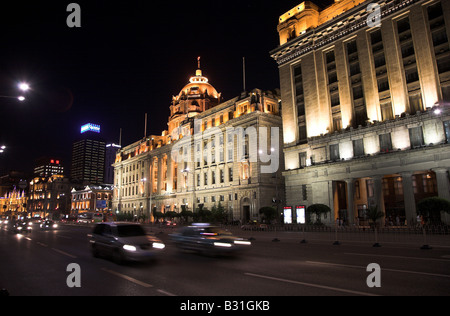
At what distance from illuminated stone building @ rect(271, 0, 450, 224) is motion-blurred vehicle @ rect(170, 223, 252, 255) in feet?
94.6

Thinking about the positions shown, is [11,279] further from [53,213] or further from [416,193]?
[53,213]

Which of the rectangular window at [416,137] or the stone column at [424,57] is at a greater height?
the stone column at [424,57]

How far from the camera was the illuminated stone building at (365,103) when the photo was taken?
35656 mm

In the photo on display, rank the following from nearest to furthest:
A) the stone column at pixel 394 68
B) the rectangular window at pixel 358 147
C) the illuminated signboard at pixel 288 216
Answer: the stone column at pixel 394 68
the illuminated signboard at pixel 288 216
the rectangular window at pixel 358 147

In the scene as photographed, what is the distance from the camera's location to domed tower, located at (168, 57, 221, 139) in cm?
9025

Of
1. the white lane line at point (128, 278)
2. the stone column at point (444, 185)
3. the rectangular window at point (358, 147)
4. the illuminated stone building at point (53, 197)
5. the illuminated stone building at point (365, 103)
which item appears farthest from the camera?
the illuminated stone building at point (53, 197)

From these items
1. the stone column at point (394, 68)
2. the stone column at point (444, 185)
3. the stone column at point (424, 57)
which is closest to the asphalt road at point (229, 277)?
the stone column at point (444, 185)

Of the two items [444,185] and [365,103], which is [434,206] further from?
[365,103]

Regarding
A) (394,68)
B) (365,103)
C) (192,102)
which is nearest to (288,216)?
(365,103)

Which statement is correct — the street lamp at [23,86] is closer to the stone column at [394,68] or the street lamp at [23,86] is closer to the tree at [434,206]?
the tree at [434,206]

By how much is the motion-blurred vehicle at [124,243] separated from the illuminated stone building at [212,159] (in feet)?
100

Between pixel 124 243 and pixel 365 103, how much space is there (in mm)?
39854

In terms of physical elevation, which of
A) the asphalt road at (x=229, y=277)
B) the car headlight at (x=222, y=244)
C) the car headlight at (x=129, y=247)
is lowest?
the asphalt road at (x=229, y=277)

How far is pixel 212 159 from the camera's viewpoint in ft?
218
